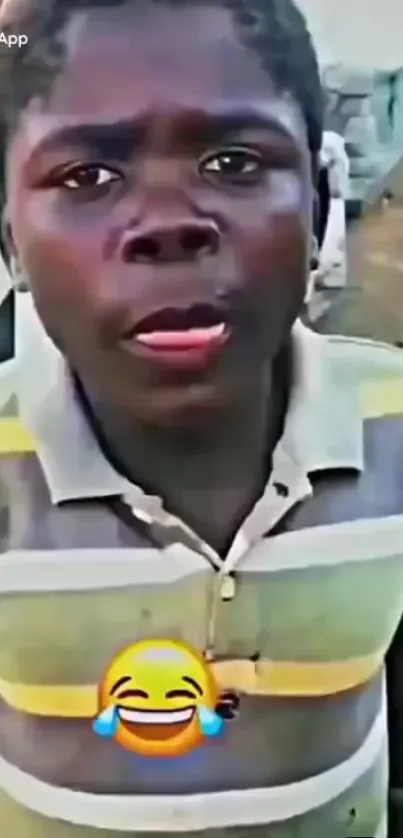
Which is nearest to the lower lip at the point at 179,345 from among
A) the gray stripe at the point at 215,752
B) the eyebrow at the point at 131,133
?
the eyebrow at the point at 131,133

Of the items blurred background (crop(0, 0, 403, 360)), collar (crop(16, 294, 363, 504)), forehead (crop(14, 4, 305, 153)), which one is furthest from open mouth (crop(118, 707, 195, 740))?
forehead (crop(14, 4, 305, 153))

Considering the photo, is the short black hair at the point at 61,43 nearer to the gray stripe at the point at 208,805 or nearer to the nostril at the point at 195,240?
the nostril at the point at 195,240

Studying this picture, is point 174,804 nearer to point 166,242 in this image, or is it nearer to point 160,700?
point 160,700

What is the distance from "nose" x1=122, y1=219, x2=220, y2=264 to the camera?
2.21 ft

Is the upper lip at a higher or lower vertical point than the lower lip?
higher

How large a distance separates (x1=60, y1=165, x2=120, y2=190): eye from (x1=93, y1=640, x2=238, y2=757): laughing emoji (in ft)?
0.86

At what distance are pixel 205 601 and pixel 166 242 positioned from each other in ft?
0.68

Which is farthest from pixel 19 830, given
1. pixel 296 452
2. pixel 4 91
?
pixel 4 91

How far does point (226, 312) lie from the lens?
689 mm

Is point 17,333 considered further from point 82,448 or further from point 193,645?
point 193,645

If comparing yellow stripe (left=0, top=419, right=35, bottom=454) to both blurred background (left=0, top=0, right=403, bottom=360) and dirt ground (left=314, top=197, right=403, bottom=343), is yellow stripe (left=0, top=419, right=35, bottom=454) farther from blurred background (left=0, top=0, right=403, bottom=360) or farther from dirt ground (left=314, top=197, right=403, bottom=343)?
dirt ground (left=314, top=197, right=403, bottom=343)

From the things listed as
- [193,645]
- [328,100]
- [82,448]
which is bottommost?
[193,645]

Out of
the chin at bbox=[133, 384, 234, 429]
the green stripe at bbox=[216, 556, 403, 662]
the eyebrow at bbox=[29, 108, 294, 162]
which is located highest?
the eyebrow at bbox=[29, 108, 294, 162]

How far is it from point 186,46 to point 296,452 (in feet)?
0.79
